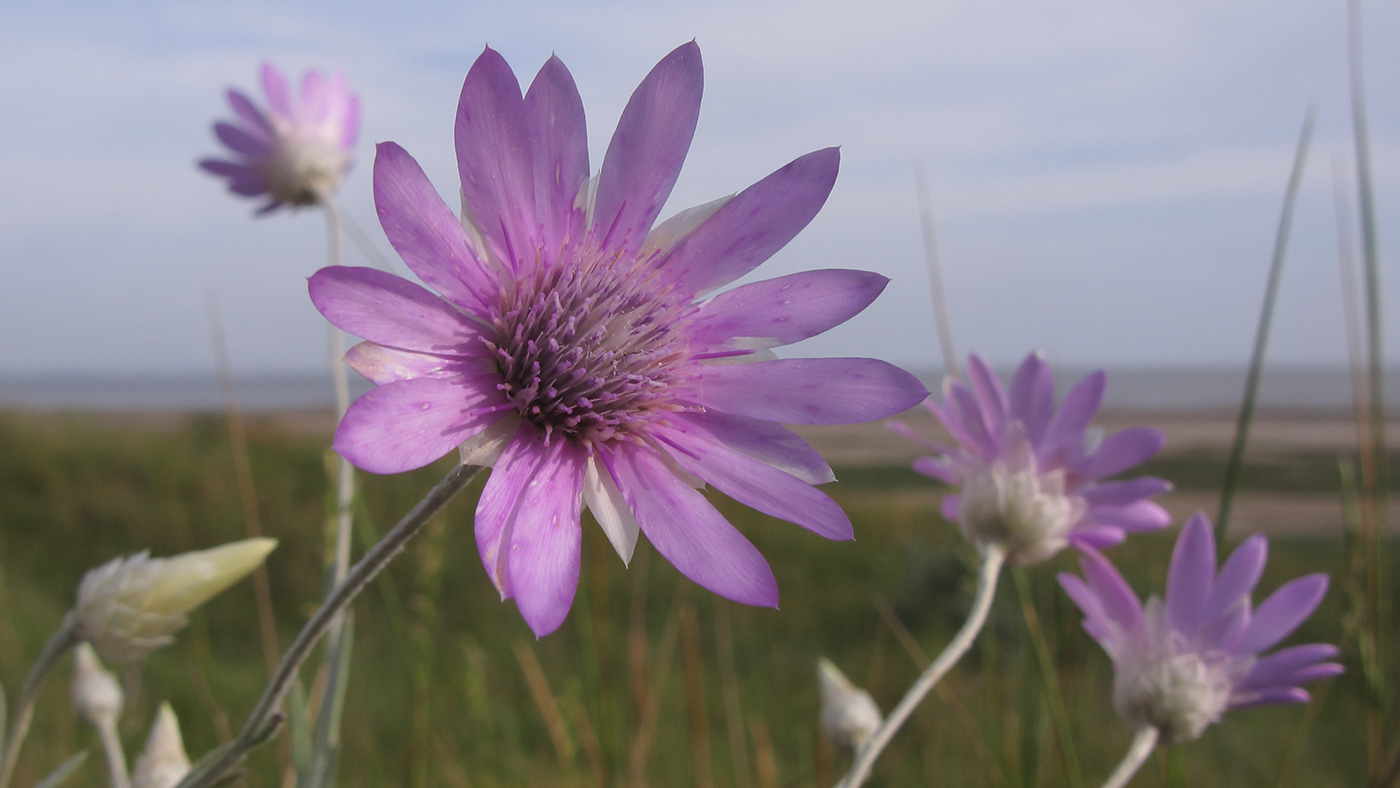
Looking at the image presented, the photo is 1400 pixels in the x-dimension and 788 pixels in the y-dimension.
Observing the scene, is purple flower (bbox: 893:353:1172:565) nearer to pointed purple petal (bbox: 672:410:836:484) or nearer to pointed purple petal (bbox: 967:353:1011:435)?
pointed purple petal (bbox: 967:353:1011:435)

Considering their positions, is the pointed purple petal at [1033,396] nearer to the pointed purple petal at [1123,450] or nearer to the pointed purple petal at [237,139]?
the pointed purple petal at [1123,450]

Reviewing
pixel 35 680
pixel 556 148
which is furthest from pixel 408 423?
pixel 35 680

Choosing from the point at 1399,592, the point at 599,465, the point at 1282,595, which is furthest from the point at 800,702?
the point at 1399,592

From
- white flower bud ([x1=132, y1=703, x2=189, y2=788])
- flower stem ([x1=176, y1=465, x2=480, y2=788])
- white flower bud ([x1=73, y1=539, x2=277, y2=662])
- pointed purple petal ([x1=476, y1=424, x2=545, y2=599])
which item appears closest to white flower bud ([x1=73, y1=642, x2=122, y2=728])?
white flower bud ([x1=132, y1=703, x2=189, y2=788])

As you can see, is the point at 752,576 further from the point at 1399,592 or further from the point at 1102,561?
the point at 1399,592

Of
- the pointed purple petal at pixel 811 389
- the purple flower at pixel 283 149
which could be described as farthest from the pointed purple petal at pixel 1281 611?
the purple flower at pixel 283 149

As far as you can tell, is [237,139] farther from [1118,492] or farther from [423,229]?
[1118,492]
